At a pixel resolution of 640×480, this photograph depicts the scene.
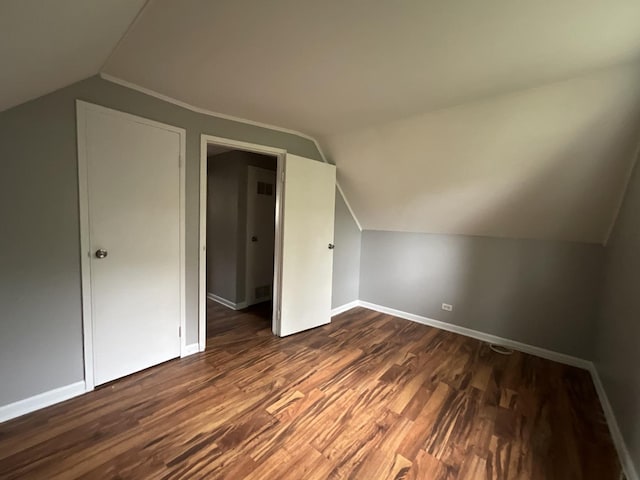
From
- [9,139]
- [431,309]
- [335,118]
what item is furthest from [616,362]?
[9,139]

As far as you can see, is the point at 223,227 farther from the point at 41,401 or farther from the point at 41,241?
the point at 41,401

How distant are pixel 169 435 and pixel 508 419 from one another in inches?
85.6

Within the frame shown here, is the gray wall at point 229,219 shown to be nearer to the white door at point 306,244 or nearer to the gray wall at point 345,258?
the white door at point 306,244

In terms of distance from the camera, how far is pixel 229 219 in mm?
3875

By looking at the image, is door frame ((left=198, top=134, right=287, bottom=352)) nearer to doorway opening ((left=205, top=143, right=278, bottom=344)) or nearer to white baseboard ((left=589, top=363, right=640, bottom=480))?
doorway opening ((left=205, top=143, right=278, bottom=344))

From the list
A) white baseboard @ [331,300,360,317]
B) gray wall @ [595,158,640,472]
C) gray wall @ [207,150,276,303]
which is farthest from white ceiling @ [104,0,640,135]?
white baseboard @ [331,300,360,317]

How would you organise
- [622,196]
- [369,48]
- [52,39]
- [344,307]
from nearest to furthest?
1. [52,39]
2. [369,48]
3. [622,196]
4. [344,307]

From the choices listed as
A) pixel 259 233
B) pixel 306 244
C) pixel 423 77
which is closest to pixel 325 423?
pixel 306 244

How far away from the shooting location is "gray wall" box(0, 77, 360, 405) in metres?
1.62

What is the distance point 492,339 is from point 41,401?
12.9ft

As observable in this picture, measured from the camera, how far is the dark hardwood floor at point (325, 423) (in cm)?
145

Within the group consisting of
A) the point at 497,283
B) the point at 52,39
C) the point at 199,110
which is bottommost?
the point at 497,283

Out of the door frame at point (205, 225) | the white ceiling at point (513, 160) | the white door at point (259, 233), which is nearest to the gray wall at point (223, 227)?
the white door at point (259, 233)

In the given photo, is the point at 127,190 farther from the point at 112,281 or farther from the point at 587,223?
the point at 587,223
